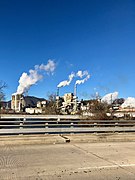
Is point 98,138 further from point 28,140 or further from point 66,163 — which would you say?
point 66,163

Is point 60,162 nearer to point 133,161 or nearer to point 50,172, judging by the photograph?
point 50,172

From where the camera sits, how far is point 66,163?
906 centimetres

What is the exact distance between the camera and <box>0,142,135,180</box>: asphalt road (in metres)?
7.46

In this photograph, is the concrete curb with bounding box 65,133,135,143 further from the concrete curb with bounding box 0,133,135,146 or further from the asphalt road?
the asphalt road

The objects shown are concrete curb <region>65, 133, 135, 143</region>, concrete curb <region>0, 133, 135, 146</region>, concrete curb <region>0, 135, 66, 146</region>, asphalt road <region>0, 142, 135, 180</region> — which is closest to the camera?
asphalt road <region>0, 142, 135, 180</region>

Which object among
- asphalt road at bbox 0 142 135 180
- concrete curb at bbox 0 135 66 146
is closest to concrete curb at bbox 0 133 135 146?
concrete curb at bbox 0 135 66 146

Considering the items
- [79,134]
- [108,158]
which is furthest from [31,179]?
[79,134]

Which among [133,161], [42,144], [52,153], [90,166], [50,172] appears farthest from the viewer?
[42,144]

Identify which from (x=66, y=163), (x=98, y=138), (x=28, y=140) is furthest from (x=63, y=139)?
(x=66, y=163)

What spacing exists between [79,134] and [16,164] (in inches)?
307

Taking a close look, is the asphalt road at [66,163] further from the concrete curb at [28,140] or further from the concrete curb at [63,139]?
the concrete curb at [63,139]

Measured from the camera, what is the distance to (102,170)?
8.19 meters

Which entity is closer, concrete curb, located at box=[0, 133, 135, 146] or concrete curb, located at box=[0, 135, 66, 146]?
concrete curb, located at box=[0, 135, 66, 146]

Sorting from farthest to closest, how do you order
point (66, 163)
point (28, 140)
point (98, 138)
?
1. point (98, 138)
2. point (28, 140)
3. point (66, 163)
